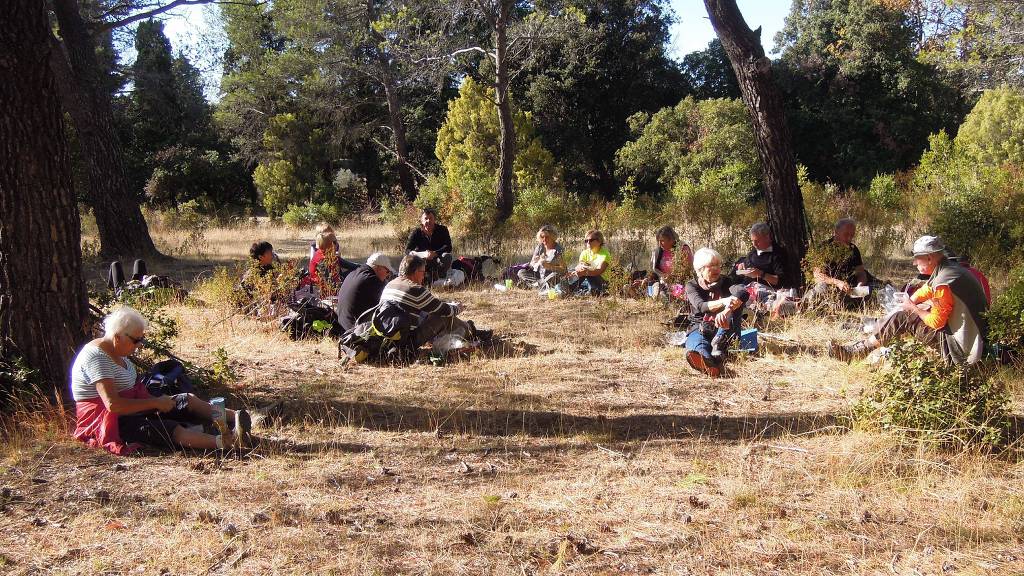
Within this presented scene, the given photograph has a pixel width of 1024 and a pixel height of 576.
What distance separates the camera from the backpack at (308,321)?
700cm

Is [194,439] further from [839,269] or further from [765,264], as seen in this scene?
[839,269]

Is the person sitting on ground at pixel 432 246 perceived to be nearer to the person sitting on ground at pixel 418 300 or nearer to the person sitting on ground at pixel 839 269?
the person sitting on ground at pixel 418 300

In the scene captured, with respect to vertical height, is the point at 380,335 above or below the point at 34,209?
below

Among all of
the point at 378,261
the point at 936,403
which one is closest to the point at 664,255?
the point at 378,261

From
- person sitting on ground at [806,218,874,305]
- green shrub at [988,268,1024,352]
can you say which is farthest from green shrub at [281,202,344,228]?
green shrub at [988,268,1024,352]

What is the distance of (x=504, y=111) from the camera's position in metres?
14.8

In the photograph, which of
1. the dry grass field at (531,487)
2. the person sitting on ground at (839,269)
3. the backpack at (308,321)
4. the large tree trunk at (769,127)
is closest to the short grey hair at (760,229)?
the large tree trunk at (769,127)

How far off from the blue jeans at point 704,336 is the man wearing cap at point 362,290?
2714 millimetres

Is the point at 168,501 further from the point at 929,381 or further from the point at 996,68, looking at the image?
the point at 996,68

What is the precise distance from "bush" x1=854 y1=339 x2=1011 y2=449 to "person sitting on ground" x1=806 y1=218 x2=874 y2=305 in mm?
3330

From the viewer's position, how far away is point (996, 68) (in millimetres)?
17688

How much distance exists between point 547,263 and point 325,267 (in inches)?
112

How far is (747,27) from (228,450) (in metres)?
7.02

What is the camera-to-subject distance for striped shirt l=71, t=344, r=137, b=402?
13.1ft
